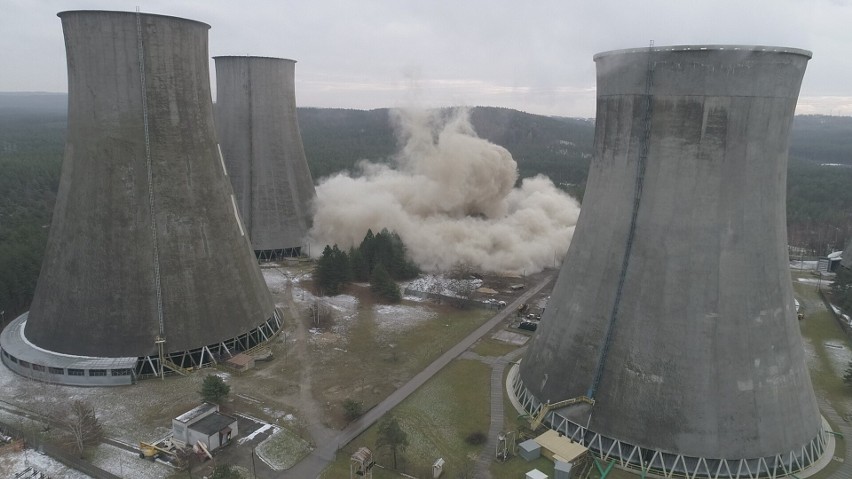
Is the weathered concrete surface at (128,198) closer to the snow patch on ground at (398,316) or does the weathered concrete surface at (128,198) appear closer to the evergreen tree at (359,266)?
the snow patch on ground at (398,316)

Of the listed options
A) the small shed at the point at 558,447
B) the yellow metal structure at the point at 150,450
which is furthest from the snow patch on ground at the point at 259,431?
the small shed at the point at 558,447

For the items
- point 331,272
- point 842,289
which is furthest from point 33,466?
point 842,289

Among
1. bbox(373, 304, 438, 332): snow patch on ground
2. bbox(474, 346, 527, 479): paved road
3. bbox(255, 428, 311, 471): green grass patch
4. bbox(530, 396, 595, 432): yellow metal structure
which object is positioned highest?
bbox(530, 396, 595, 432): yellow metal structure

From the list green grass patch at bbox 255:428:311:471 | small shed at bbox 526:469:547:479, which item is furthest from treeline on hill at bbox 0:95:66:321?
small shed at bbox 526:469:547:479

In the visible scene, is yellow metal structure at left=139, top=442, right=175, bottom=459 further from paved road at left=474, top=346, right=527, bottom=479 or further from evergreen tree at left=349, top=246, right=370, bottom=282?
evergreen tree at left=349, top=246, right=370, bottom=282

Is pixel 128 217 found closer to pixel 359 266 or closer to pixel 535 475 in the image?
pixel 359 266

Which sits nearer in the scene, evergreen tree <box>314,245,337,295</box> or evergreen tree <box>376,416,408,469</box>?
evergreen tree <box>376,416,408,469</box>

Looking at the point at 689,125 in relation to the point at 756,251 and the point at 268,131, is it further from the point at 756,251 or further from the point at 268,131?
the point at 268,131
